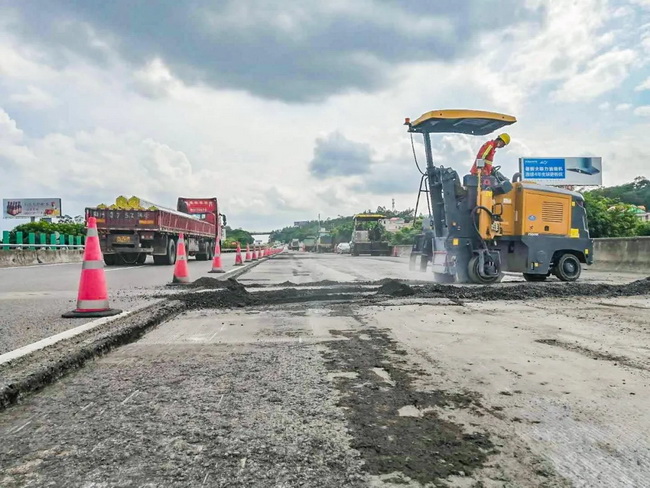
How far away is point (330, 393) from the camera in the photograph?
292cm

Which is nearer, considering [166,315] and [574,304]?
[166,315]

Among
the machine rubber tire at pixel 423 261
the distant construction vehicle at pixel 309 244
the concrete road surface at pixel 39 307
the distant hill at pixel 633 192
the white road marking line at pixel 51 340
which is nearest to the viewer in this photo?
the white road marking line at pixel 51 340

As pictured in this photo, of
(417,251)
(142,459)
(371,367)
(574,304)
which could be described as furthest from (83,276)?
(417,251)

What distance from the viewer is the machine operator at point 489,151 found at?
10445 mm

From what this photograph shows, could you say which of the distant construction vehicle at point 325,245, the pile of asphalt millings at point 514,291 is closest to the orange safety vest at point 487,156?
the pile of asphalt millings at point 514,291

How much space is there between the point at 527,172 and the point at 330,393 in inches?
1545

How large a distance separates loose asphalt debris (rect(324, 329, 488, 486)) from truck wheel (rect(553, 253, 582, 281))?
8581 mm

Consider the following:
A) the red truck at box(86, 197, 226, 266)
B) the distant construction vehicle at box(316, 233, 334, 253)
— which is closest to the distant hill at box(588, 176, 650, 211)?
the distant construction vehicle at box(316, 233, 334, 253)

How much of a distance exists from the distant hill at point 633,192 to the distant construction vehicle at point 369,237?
35.8 meters

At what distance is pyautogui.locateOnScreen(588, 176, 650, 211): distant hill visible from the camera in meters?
66.1

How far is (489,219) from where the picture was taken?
1057cm

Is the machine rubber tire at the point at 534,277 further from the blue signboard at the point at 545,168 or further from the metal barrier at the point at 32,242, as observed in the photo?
the blue signboard at the point at 545,168

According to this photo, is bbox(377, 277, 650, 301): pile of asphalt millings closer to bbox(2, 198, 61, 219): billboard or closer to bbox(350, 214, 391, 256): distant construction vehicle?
bbox(350, 214, 391, 256): distant construction vehicle

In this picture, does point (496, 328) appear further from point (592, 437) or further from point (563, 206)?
point (563, 206)
